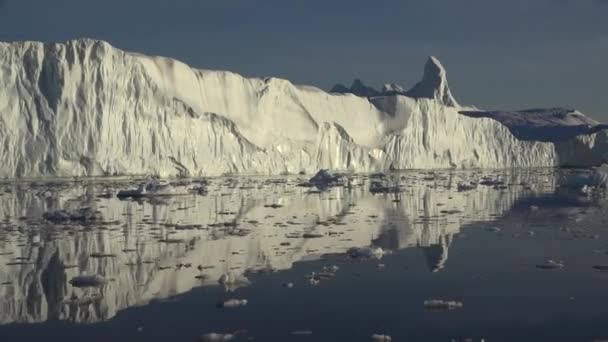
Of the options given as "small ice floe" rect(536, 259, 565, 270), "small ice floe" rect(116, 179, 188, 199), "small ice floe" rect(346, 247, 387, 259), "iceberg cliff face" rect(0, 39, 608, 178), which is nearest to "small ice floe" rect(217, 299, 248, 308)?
"small ice floe" rect(346, 247, 387, 259)

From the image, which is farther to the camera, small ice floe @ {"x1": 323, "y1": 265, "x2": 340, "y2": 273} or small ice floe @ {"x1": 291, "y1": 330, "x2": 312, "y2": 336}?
small ice floe @ {"x1": 323, "y1": 265, "x2": 340, "y2": 273}

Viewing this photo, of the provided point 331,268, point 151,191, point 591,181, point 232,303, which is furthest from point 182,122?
point 232,303

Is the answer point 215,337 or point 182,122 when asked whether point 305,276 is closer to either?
point 215,337

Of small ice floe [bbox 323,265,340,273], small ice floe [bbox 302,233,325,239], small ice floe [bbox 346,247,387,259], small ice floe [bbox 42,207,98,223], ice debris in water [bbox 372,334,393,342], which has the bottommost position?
ice debris in water [bbox 372,334,393,342]

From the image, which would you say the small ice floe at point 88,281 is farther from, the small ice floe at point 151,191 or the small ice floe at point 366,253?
the small ice floe at point 151,191

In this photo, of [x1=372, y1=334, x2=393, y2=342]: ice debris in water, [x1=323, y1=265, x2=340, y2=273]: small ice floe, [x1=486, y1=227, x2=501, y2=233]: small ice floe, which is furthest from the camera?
[x1=486, y1=227, x2=501, y2=233]: small ice floe

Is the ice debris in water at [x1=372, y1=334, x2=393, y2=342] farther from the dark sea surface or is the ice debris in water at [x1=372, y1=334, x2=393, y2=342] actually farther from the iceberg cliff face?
the iceberg cliff face

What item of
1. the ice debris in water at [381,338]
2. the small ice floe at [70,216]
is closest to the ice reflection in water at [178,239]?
the small ice floe at [70,216]
